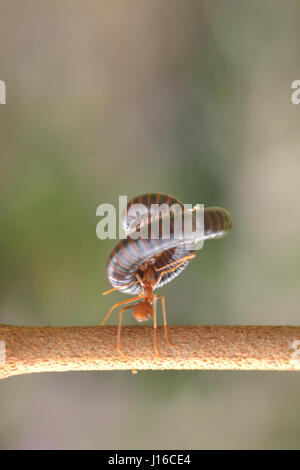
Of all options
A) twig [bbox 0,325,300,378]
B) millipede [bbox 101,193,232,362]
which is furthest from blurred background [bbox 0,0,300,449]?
twig [bbox 0,325,300,378]

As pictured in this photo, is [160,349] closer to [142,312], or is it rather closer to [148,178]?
[142,312]

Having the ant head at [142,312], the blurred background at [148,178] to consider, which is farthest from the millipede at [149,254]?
the blurred background at [148,178]

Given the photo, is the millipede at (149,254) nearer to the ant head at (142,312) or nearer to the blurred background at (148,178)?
the ant head at (142,312)

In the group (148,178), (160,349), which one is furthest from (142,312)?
(148,178)

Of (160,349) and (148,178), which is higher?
(148,178)

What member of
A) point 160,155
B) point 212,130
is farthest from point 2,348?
point 212,130

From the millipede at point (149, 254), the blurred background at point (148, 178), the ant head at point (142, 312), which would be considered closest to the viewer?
the millipede at point (149, 254)

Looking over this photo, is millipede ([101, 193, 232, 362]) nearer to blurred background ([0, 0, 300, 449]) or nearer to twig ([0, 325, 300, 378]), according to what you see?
twig ([0, 325, 300, 378])
